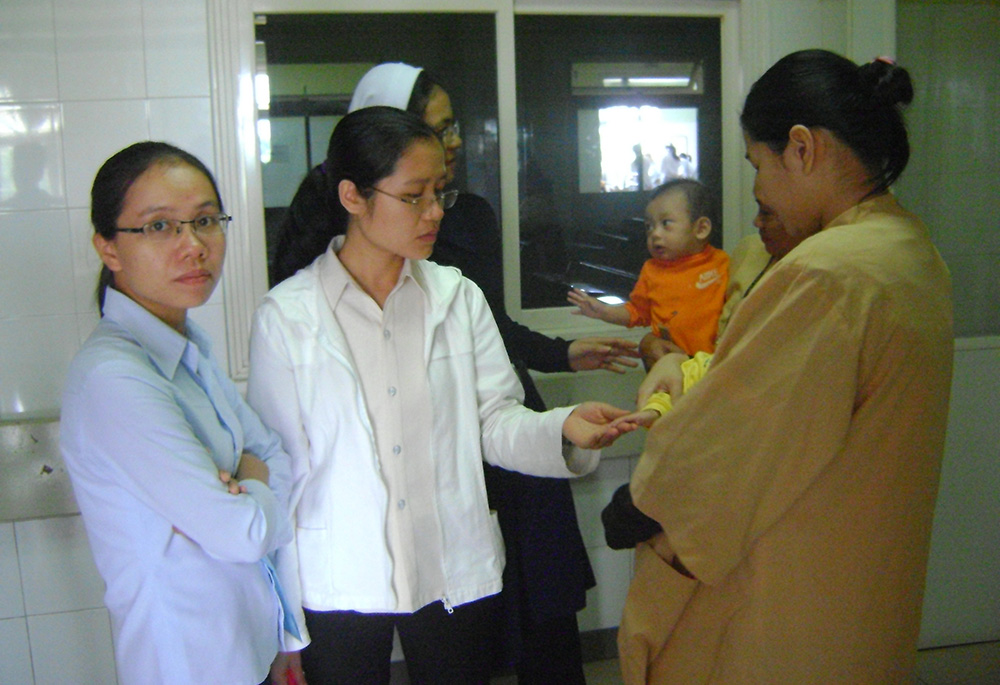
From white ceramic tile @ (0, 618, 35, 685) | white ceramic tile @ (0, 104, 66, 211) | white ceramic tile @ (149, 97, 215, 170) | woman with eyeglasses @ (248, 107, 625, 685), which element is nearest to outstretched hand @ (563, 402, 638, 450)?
woman with eyeglasses @ (248, 107, 625, 685)

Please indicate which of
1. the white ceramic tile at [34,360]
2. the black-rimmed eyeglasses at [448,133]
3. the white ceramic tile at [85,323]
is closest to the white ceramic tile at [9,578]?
the white ceramic tile at [34,360]

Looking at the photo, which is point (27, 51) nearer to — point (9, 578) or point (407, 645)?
point (9, 578)

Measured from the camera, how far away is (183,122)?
8.06ft

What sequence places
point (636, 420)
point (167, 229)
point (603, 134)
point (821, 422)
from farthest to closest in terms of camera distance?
point (603, 134) < point (636, 420) < point (167, 229) < point (821, 422)

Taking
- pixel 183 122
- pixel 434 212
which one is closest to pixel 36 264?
pixel 183 122

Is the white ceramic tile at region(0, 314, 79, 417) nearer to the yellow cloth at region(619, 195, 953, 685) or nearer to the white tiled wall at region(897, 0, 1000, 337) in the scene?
the yellow cloth at region(619, 195, 953, 685)

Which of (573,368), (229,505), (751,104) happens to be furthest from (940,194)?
(229,505)

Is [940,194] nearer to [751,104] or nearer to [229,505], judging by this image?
[751,104]

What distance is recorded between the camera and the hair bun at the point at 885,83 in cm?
123

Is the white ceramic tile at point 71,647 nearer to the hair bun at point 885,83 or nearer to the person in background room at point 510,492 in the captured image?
the person in background room at point 510,492

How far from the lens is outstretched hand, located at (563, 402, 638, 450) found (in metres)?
1.45

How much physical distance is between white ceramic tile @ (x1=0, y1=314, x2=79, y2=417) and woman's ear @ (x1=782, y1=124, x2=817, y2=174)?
2.11m

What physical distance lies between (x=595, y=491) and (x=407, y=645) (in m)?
1.37

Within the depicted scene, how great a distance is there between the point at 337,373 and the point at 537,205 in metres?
1.58
